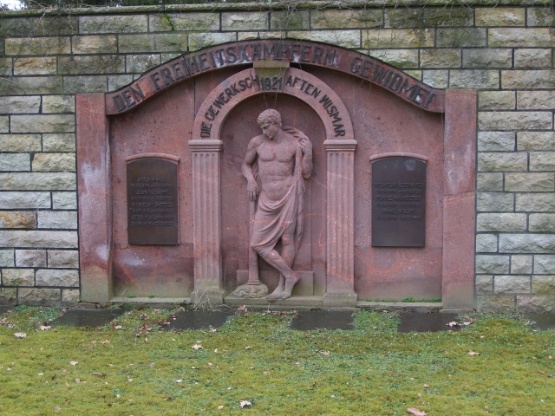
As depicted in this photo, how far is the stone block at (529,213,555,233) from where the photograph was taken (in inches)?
310

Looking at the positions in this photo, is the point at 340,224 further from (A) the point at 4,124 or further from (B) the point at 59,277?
(A) the point at 4,124

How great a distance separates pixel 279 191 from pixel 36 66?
336 cm

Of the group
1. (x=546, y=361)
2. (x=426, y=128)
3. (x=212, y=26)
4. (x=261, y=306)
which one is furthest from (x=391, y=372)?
(x=212, y=26)

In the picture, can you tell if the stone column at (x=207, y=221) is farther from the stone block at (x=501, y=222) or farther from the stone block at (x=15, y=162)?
the stone block at (x=501, y=222)

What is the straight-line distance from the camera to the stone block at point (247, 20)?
8.11 meters

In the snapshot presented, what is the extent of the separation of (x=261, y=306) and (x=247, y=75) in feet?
9.17

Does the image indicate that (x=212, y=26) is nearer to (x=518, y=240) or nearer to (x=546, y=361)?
(x=518, y=240)

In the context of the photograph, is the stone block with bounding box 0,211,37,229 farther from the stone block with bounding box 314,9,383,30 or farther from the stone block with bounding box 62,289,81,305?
the stone block with bounding box 314,9,383,30

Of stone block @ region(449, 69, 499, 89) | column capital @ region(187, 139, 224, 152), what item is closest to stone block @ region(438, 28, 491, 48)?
stone block @ region(449, 69, 499, 89)

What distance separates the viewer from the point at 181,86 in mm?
8422

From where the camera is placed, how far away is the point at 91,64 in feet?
27.3

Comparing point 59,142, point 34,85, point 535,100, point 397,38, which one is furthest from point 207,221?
point 535,100

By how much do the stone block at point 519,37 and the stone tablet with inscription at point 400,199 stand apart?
1.62 metres

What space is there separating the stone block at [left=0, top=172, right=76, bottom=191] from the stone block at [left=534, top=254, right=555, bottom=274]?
5.59 metres
